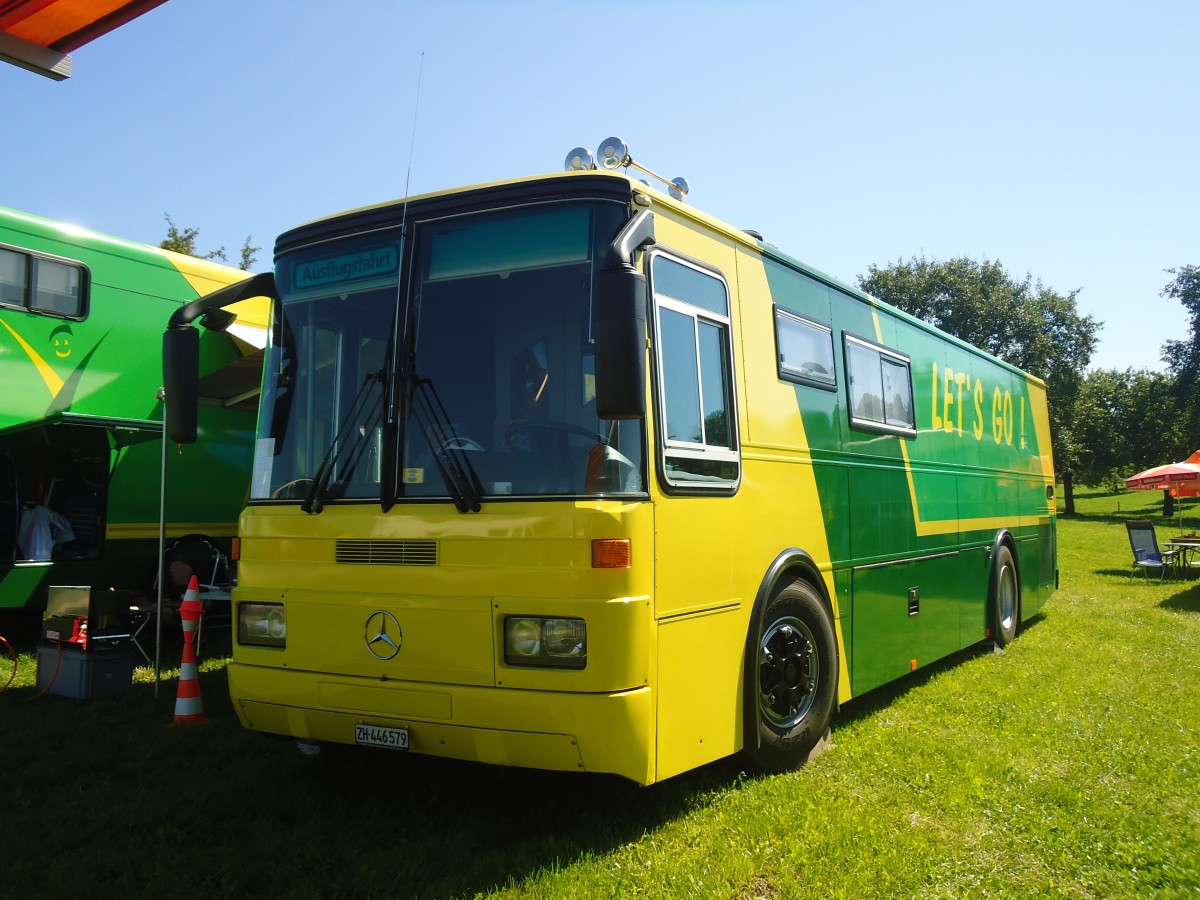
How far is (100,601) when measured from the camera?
7.84 metres

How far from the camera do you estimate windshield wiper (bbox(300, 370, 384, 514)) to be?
5008 millimetres

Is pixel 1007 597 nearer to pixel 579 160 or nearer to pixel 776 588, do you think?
pixel 776 588

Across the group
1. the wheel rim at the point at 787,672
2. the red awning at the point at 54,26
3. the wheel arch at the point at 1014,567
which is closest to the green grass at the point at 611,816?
the wheel rim at the point at 787,672

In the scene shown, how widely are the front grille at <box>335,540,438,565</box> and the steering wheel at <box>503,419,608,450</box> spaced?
0.62 m

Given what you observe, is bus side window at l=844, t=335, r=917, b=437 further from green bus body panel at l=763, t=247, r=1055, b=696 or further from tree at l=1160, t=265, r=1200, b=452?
tree at l=1160, t=265, r=1200, b=452

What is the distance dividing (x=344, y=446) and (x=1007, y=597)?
29.2 ft

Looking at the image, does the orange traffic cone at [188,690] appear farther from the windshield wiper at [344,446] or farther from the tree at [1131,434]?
the tree at [1131,434]

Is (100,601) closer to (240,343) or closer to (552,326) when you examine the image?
(240,343)

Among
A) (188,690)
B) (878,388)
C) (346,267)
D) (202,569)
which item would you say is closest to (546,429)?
(346,267)

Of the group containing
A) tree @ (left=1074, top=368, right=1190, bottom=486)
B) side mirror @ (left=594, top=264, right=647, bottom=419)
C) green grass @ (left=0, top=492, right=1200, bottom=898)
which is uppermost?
tree @ (left=1074, top=368, right=1190, bottom=486)

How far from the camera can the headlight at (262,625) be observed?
5.18 metres

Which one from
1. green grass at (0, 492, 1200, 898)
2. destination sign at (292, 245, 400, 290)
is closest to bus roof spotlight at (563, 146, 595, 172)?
destination sign at (292, 245, 400, 290)

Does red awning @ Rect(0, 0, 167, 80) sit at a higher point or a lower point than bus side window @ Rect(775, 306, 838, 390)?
higher

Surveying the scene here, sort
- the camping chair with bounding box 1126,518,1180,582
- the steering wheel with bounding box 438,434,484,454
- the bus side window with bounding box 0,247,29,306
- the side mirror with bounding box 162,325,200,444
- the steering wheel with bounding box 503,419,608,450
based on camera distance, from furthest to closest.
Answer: the camping chair with bounding box 1126,518,1180,582 < the bus side window with bounding box 0,247,29,306 < the side mirror with bounding box 162,325,200,444 < the steering wheel with bounding box 438,434,484,454 < the steering wheel with bounding box 503,419,608,450
